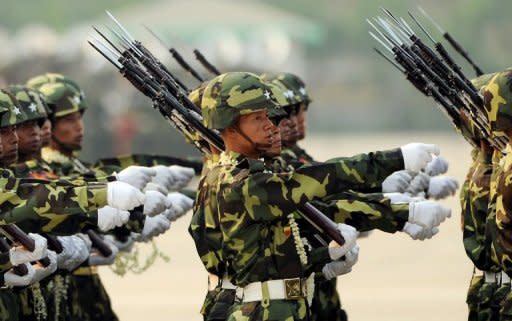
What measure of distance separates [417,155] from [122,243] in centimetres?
532

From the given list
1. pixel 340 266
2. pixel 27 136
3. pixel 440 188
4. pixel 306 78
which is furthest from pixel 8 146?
pixel 306 78

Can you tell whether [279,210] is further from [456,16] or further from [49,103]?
[456,16]

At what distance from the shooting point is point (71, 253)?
12820mm

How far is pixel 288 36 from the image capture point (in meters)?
67.9

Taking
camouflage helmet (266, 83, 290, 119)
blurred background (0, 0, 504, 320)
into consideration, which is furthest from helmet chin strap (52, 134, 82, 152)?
camouflage helmet (266, 83, 290, 119)

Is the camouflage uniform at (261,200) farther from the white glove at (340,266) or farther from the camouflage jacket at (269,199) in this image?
the white glove at (340,266)

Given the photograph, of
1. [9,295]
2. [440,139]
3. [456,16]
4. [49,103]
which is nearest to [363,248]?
[49,103]

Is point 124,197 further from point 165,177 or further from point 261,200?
point 165,177

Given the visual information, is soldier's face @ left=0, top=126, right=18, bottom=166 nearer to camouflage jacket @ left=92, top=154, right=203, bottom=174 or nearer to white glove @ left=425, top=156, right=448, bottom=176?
camouflage jacket @ left=92, top=154, right=203, bottom=174

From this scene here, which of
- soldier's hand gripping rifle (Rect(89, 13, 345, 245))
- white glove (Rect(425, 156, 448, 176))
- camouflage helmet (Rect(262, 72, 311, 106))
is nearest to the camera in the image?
soldier's hand gripping rifle (Rect(89, 13, 345, 245))

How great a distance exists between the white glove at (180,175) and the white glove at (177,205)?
8 centimetres

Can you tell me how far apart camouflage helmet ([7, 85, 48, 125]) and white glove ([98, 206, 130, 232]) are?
2128 millimetres

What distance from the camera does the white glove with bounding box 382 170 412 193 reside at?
12.6 meters

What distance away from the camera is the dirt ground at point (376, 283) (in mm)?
19781
